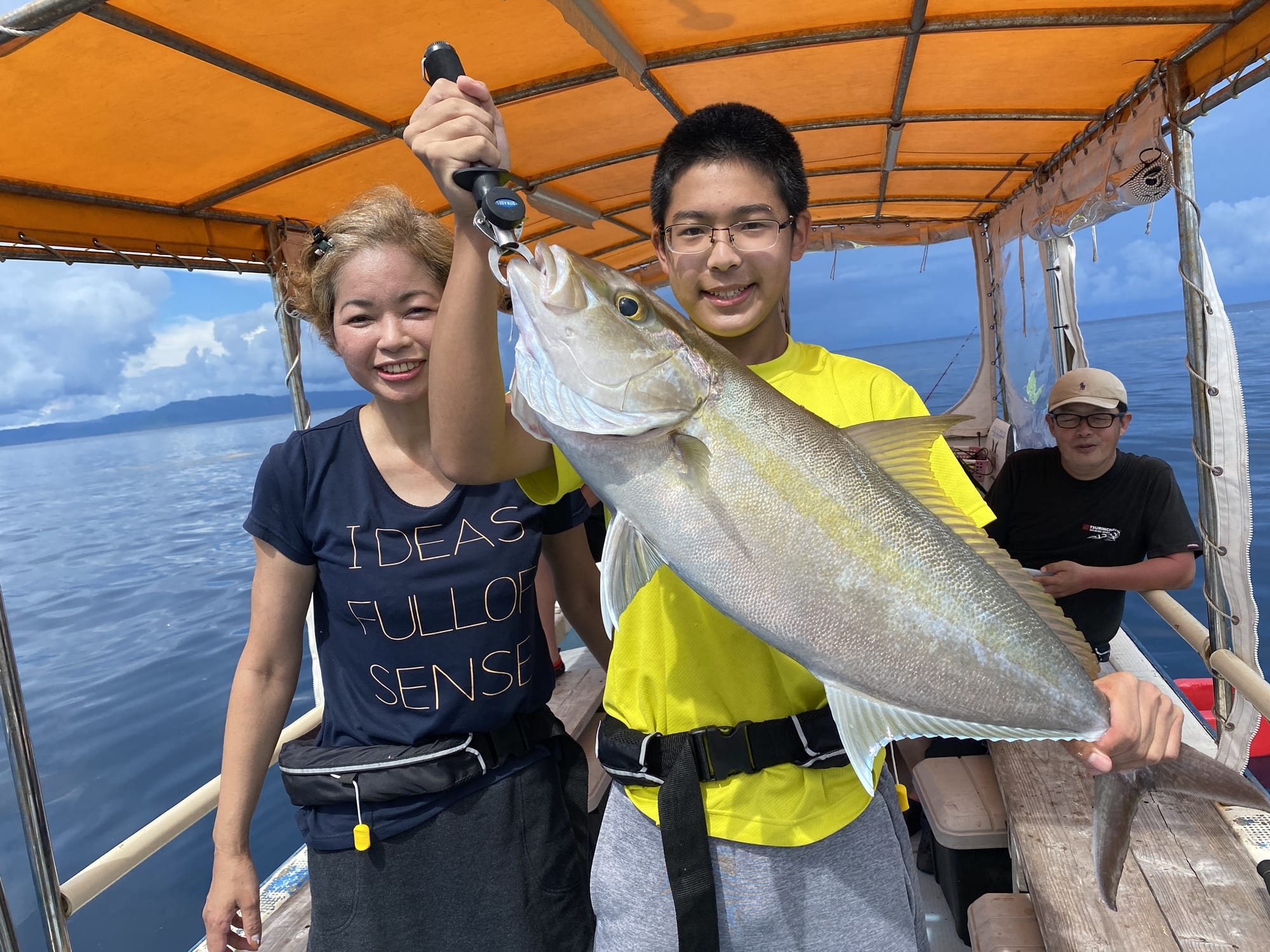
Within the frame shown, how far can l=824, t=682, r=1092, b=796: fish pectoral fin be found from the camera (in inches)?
57.1

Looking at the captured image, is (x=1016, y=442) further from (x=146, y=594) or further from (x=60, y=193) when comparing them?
(x=146, y=594)

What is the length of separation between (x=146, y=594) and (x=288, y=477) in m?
18.6

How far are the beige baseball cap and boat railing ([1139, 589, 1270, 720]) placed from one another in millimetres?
1213

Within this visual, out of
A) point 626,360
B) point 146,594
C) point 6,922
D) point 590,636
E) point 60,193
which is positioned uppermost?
point 60,193

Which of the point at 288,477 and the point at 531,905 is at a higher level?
the point at 288,477

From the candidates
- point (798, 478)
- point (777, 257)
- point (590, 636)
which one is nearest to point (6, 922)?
point (590, 636)

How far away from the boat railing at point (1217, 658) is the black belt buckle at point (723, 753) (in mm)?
2090

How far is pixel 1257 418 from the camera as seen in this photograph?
21141mm

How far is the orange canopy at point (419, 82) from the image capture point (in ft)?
8.45

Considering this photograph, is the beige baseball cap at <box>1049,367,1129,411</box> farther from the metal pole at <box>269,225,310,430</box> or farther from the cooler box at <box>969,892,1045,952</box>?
the metal pole at <box>269,225,310,430</box>

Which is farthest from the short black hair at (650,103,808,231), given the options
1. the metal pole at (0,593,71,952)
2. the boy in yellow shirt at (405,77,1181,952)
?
the metal pole at (0,593,71,952)

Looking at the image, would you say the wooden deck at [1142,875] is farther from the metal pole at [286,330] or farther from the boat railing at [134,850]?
the metal pole at [286,330]

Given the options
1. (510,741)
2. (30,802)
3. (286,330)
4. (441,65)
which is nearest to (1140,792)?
(510,741)

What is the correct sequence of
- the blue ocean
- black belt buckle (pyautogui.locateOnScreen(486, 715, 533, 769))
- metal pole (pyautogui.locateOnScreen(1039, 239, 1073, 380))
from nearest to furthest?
black belt buckle (pyautogui.locateOnScreen(486, 715, 533, 769)) < metal pole (pyautogui.locateOnScreen(1039, 239, 1073, 380)) < the blue ocean
